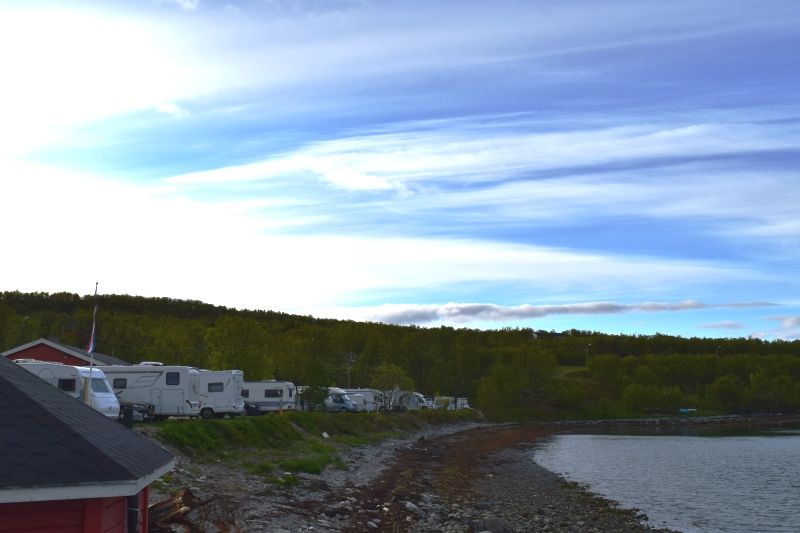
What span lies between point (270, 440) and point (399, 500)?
12.6 metres

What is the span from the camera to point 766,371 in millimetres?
198375

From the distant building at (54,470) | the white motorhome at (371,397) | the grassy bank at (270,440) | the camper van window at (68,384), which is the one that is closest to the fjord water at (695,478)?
the grassy bank at (270,440)

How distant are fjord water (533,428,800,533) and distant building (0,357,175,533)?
3077cm

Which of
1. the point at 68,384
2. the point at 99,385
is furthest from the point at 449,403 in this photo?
the point at 99,385

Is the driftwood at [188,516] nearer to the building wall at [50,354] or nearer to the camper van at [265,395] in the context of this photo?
the camper van at [265,395]

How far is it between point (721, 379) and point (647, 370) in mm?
16683

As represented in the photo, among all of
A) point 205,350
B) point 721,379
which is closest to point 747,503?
point 205,350

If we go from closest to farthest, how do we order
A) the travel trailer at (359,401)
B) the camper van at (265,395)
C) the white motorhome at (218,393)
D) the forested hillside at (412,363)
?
the white motorhome at (218,393) < the camper van at (265,395) < the travel trailer at (359,401) < the forested hillside at (412,363)

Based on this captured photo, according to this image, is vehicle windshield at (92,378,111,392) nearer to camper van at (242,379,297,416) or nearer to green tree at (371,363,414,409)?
camper van at (242,379,297,416)

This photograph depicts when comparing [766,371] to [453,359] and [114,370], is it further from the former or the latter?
[114,370]

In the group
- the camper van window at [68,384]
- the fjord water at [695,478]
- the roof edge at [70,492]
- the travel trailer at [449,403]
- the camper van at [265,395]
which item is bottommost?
the fjord water at [695,478]

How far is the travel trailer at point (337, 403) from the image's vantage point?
256ft

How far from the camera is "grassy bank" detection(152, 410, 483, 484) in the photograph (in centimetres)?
3262

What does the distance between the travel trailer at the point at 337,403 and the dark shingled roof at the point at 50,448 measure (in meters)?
67.9
